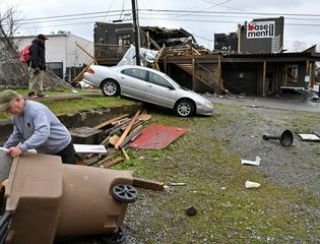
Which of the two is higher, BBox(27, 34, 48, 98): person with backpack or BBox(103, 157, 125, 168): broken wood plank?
BBox(27, 34, 48, 98): person with backpack

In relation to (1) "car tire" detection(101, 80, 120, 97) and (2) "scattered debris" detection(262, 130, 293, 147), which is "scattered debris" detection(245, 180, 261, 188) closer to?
(2) "scattered debris" detection(262, 130, 293, 147)

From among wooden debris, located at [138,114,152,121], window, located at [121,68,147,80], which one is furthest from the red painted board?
window, located at [121,68,147,80]

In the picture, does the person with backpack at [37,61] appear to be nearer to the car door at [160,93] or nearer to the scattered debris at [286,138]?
the car door at [160,93]

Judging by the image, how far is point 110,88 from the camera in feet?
51.5

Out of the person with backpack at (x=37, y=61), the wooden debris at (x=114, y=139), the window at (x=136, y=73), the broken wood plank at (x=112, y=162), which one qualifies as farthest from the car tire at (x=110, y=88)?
the broken wood plank at (x=112, y=162)

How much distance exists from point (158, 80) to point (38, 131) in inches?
426

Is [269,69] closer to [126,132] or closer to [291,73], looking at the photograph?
[291,73]

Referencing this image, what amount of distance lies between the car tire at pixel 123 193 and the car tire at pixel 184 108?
10274 millimetres

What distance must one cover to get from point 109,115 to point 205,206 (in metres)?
6.97

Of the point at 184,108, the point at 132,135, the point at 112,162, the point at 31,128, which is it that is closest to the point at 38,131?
the point at 31,128

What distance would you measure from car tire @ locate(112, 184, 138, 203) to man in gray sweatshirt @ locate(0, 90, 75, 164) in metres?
0.92

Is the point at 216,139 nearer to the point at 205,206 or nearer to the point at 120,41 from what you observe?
→ the point at 205,206

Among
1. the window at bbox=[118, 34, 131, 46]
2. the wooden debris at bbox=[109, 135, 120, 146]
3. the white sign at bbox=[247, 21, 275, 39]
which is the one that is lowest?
the wooden debris at bbox=[109, 135, 120, 146]

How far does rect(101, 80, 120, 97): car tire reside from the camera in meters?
15.6
